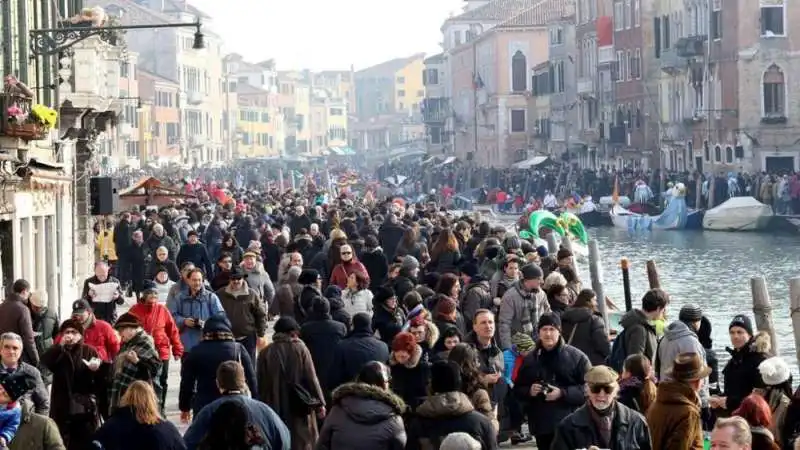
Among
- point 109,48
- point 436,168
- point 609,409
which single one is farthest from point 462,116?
point 609,409

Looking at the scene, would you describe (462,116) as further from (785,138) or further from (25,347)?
(25,347)

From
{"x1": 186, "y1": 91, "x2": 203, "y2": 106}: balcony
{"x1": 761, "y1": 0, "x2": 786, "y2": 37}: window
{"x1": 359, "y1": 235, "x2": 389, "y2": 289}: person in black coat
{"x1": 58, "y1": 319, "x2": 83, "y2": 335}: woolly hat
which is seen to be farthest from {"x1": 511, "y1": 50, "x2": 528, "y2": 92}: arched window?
{"x1": 58, "y1": 319, "x2": 83, "y2": 335}: woolly hat

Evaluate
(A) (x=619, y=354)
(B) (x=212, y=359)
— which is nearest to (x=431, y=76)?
(A) (x=619, y=354)

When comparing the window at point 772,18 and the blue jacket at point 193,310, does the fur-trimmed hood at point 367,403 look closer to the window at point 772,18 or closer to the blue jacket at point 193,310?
the blue jacket at point 193,310

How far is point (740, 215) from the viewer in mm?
54719

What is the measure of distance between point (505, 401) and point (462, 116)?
106509 mm

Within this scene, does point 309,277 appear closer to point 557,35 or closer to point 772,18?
point 772,18

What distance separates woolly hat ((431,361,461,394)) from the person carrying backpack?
3070mm

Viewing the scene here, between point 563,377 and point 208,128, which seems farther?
point 208,128

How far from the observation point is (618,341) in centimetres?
1285

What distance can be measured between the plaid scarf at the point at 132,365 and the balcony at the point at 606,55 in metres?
71.2

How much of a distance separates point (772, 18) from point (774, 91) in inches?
89.5

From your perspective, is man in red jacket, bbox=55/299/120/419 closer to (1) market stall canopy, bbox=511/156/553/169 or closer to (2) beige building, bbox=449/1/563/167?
(1) market stall canopy, bbox=511/156/553/169

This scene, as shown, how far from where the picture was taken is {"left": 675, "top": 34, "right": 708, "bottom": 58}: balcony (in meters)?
66.5
